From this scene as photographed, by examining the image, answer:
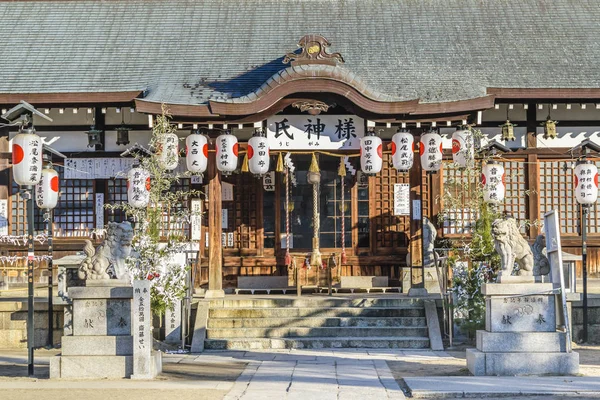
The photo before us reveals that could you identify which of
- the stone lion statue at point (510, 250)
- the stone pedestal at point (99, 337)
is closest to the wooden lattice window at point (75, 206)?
the stone pedestal at point (99, 337)

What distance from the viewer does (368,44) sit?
2277cm

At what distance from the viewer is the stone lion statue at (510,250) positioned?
44.5 feet

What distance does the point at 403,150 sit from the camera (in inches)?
747

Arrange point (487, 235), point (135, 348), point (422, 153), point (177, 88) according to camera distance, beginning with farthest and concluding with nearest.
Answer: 1. point (177, 88)
2. point (422, 153)
3. point (487, 235)
4. point (135, 348)

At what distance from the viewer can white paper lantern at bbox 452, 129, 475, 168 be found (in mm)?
18969

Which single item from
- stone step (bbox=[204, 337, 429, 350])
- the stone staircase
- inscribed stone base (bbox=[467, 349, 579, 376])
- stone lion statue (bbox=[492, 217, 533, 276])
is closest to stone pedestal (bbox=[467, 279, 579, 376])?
inscribed stone base (bbox=[467, 349, 579, 376])

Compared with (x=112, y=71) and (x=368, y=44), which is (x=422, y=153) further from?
(x=112, y=71)

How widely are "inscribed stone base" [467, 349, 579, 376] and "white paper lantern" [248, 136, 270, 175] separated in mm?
7458

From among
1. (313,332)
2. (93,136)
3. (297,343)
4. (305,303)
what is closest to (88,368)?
(297,343)

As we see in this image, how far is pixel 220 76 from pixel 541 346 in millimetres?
10787

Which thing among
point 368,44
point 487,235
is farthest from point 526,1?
point 487,235

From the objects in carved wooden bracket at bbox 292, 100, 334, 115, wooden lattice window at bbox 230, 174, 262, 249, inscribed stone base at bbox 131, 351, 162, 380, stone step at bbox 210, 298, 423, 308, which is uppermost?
carved wooden bracket at bbox 292, 100, 334, 115

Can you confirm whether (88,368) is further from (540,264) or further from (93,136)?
(93,136)

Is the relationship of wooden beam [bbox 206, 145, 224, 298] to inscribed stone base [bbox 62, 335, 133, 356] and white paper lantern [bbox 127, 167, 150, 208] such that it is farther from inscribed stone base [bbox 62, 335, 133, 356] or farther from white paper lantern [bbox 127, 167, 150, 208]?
inscribed stone base [bbox 62, 335, 133, 356]
